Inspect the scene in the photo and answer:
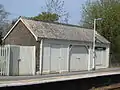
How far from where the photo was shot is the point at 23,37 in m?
36.3

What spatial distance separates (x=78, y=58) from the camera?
39781 millimetres

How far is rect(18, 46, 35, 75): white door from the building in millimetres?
902

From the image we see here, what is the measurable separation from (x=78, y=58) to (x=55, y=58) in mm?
4776

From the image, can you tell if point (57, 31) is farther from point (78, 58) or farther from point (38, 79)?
point (38, 79)

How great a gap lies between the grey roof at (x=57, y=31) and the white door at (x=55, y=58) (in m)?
1.20

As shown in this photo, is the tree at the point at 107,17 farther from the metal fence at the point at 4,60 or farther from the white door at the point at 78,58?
the metal fence at the point at 4,60

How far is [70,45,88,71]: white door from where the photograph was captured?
38.8 m

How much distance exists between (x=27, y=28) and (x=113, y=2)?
28.6 metres

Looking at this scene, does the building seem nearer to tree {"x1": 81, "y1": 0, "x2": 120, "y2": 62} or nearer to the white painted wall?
the white painted wall

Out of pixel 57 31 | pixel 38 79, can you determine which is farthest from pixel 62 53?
pixel 38 79

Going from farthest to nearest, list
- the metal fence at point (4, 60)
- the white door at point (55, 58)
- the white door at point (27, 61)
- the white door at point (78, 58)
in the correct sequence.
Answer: the white door at point (78, 58) < the white door at point (55, 58) < the white door at point (27, 61) < the metal fence at point (4, 60)

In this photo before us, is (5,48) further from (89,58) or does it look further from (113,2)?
(113,2)

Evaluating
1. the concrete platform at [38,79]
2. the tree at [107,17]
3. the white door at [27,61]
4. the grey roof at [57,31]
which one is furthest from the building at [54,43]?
the tree at [107,17]

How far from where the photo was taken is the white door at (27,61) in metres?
30.9
